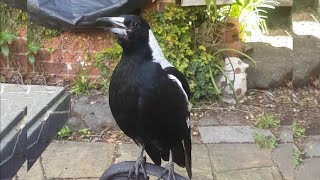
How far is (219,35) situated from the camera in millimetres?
3996

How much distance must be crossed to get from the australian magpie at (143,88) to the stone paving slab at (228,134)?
139 cm

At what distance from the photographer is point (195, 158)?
317cm

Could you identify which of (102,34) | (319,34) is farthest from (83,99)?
(319,34)

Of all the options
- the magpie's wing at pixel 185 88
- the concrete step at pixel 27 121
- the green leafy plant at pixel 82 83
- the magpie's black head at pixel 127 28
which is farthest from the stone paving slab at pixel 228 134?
the concrete step at pixel 27 121

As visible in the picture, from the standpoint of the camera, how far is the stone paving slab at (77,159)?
9.68 feet

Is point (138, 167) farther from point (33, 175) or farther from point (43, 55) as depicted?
point (43, 55)

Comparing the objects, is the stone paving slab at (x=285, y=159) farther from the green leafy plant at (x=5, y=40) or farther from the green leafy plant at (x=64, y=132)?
the green leafy plant at (x=5, y=40)

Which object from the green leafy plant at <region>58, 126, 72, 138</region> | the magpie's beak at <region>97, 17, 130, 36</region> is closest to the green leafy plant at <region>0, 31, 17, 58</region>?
the green leafy plant at <region>58, 126, 72, 138</region>

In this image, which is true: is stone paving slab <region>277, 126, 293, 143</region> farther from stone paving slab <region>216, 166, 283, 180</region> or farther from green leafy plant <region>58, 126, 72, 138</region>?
green leafy plant <region>58, 126, 72, 138</region>

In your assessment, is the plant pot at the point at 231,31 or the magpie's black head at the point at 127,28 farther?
the plant pot at the point at 231,31

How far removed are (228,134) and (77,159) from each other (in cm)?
101

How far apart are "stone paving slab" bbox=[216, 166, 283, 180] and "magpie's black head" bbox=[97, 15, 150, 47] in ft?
4.33

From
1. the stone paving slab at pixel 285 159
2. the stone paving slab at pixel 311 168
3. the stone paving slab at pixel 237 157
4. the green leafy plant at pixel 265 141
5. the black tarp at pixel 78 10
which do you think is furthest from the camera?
the black tarp at pixel 78 10

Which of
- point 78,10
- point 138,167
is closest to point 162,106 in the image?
point 138,167
